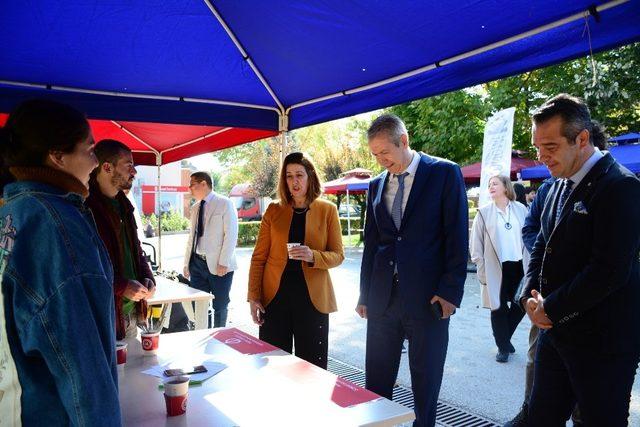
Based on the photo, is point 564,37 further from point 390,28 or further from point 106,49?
point 106,49

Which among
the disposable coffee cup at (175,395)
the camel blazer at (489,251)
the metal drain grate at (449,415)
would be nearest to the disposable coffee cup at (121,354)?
the disposable coffee cup at (175,395)

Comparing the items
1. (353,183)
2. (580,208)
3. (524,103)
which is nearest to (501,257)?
(580,208)

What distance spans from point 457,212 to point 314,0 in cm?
141

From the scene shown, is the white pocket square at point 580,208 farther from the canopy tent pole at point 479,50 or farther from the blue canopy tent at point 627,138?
the blue canopy tent at point 627,138

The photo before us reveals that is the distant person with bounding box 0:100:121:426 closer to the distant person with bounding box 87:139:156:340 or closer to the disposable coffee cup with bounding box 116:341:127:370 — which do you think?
the disposable coffee cup with bounding box 116:341:127:370

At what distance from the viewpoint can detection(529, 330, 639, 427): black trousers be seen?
189 centimetres

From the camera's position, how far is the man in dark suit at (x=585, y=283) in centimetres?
187

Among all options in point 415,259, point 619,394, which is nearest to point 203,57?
point 415,259

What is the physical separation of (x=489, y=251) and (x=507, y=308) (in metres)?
0.60

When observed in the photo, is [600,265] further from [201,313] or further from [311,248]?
[201,313]

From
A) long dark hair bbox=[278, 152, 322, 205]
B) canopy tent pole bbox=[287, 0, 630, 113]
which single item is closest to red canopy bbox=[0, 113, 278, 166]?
canopy tent pole bbox=[287, 0, 630, 113]

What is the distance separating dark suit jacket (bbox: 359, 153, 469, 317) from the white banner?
358cm

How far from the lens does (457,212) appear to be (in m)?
2.65

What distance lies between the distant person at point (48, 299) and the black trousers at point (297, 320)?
1.83 m
